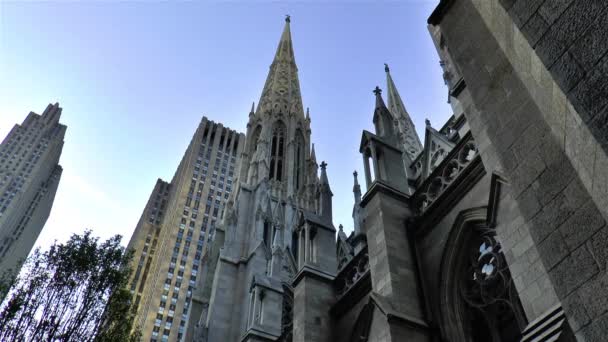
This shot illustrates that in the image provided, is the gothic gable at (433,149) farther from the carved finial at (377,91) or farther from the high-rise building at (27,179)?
the high-rise building at (27,179)

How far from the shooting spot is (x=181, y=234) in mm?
61531

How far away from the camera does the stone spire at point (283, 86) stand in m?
46.3

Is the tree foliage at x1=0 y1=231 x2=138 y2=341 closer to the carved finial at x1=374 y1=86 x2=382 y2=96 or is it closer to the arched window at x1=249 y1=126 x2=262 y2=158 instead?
the carved finial at x1=374 y1=86 x2=382 y2=96

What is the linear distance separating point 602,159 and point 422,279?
296 inches

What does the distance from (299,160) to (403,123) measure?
1375cm

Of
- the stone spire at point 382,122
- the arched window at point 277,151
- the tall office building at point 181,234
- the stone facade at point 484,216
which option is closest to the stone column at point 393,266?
the stone facade at point 484,216

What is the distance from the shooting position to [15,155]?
9631cm

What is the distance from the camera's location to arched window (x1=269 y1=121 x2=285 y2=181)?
38.4 meters

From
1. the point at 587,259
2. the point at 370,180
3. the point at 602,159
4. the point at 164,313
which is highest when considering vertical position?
the point at 164,313

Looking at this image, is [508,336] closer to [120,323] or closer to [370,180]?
[370,180]

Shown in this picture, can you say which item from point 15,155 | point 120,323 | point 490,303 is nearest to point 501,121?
point 490,303

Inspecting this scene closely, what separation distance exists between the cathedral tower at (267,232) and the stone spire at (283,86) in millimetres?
140

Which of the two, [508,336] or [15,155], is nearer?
[508,336]

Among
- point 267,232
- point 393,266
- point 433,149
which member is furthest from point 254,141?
point 393,266
